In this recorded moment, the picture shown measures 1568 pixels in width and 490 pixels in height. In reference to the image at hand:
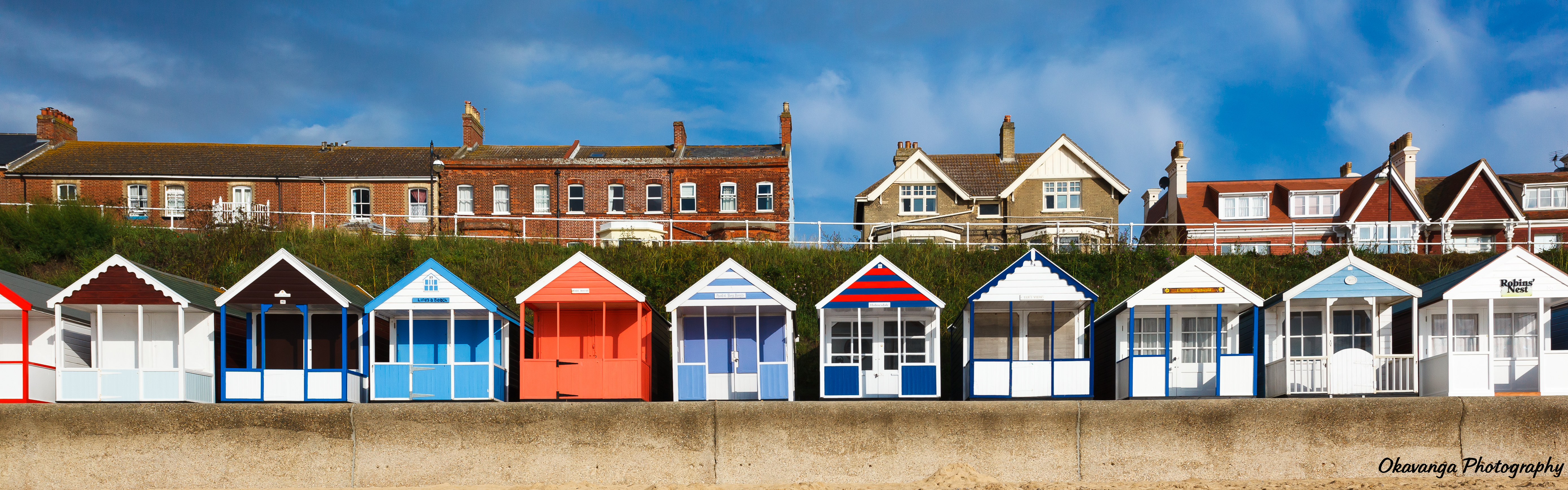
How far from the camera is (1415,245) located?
30.4 metres

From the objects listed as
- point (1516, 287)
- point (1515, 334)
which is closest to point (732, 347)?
point (1516, 287)

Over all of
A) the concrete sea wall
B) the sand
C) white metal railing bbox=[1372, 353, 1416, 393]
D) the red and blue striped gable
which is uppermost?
the red and blue striped gable

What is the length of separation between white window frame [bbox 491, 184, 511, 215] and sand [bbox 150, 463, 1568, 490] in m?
20.8

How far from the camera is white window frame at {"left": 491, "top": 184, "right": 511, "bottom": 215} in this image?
119 ft

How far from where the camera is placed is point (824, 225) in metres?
29.5

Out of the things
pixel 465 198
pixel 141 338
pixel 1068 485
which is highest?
pixel 465 198

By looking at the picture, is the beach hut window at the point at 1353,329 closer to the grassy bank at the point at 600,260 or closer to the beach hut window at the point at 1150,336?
the beach hut window at the point at 1150,336

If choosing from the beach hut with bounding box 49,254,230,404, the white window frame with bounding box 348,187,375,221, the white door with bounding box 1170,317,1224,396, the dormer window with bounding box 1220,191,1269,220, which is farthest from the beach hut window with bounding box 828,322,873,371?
the white window frame with bounding box 348,187,375,221

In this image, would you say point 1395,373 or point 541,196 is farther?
point 541,196

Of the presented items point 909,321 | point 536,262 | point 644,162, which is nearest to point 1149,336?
point 909,321

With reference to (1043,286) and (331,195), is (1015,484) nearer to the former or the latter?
(1043,286)

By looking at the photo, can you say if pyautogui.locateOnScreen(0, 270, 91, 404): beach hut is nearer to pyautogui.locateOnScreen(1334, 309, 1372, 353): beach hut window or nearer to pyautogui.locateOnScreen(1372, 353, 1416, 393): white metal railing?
pyautogui.locateOnScreen(1372, 353, 1416, 393): white metal railing

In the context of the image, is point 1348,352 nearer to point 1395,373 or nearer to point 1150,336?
point 1395,373

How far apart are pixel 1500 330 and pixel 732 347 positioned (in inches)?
513
